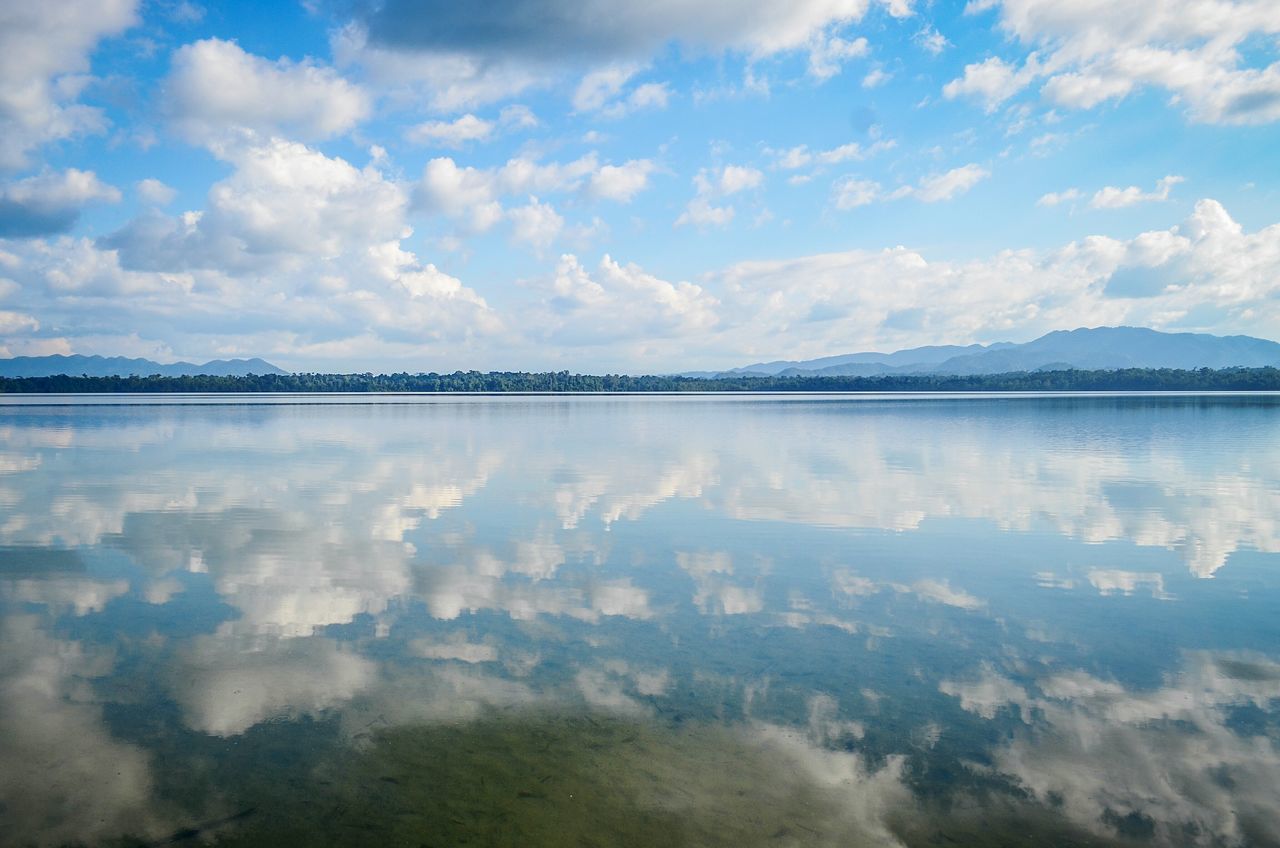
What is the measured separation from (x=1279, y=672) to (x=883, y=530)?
31.8ft

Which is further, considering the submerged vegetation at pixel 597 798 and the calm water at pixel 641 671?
the calm water at pixel 641 671

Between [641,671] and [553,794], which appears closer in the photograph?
[553,794]

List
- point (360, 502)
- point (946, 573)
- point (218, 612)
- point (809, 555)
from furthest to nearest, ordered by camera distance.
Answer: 1. point (360, 502)
2. point (809, 555)
3. point (946, 573)
4. point (218, 612)

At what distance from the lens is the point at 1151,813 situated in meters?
6.86

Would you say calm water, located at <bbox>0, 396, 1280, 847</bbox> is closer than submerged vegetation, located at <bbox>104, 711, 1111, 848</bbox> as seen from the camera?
No

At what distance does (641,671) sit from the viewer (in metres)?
10.1

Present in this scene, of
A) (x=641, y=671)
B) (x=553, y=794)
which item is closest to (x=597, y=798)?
(x=553, y=794)

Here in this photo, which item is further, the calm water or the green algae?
the calm water

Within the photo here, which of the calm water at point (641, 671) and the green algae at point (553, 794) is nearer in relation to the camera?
the green algae at point (553, 794)

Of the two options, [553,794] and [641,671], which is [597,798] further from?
[641,671]

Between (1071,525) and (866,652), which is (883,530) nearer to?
(1071,525)

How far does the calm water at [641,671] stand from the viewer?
6949mm

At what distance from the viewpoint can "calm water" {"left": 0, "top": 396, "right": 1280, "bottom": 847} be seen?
695cm

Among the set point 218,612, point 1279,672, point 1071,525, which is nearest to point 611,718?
point 218,612
